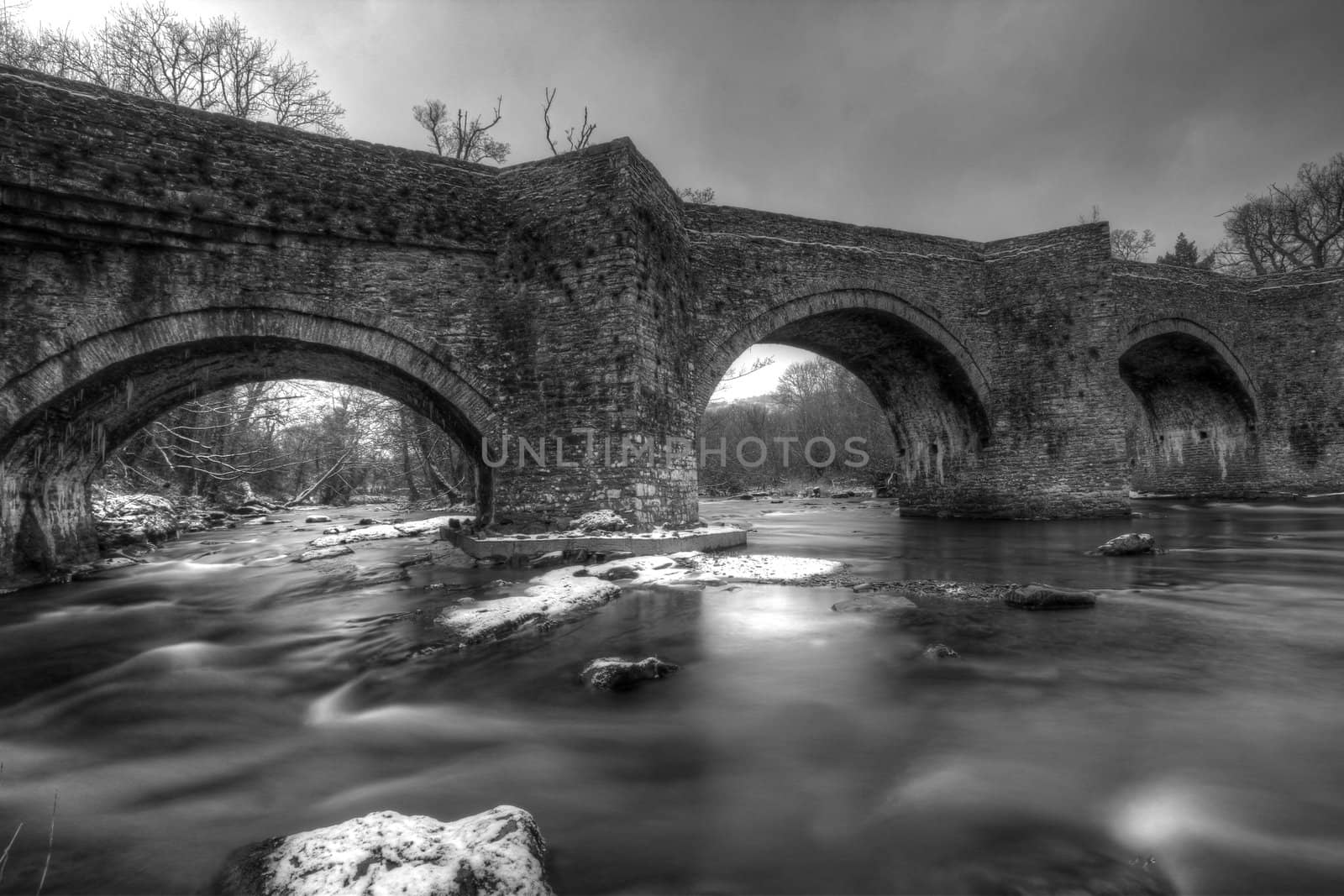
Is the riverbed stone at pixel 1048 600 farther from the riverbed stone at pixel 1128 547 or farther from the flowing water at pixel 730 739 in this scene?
the riverbed stone at pixel 1128 547

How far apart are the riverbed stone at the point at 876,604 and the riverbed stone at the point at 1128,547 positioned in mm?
4185

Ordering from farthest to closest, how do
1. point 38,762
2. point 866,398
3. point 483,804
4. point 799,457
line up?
point 799,457 < point 866,398 < point 38,762 < point 483,804

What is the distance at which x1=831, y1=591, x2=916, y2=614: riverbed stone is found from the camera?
4.92 metres

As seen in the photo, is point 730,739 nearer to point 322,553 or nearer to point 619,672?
point 619,672

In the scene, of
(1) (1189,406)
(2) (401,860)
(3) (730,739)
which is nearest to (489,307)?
(3) (730,739)

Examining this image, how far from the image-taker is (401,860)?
5.89 feet

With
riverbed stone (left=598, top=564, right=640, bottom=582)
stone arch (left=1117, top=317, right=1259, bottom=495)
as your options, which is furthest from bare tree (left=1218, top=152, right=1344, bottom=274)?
riverbed stone (left=598, top=564, right=640, bottom=582)

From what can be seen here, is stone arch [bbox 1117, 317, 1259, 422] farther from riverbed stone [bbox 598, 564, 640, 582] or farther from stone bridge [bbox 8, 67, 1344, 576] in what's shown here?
riverbed stone [bbox 598, 564, 640, 582]

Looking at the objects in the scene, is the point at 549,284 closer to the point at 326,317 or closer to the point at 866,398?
the point at 326,317

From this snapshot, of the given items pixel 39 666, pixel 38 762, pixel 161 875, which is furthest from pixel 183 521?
pixel 161 875

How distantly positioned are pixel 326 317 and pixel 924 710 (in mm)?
7613

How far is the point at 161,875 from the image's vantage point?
195 centimetres

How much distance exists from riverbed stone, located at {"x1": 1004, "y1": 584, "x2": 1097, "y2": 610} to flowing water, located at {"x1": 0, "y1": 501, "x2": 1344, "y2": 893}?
0.21m

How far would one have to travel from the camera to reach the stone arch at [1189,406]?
53.0 feet
